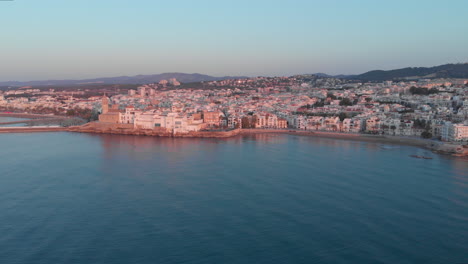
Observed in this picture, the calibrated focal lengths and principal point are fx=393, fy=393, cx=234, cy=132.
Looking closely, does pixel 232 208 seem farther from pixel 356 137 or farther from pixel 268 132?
pixel 268 132

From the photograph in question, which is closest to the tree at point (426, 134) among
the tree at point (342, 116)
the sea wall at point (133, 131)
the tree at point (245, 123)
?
the tree at point (342, 116)

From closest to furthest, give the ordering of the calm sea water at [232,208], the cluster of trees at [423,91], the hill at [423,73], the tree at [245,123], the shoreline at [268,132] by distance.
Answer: the calm sea water at [232,208], the shoreline at [268,132], the tree at [245,123], the cluster of trees at [423,91], the hill at [423,73]

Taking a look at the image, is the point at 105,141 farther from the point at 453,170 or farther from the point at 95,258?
the point at 453,170

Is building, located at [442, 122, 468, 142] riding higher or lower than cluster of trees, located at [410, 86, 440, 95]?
lower

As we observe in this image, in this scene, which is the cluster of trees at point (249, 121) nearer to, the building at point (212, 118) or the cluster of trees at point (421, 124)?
the building at point (212, 118)

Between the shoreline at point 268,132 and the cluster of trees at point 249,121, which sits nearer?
the shoreline at point 268,132

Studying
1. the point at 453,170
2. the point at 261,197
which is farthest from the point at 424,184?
the point at 261,197

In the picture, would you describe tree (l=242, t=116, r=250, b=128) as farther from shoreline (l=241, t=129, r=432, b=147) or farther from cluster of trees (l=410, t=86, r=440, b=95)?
cluster of trees (l=410, t=86, r=440, b=95)

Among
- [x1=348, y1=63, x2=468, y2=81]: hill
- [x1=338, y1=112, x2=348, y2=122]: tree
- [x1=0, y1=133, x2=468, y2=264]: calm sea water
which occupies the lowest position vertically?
[x1=0, y1=133, x2=468, y2=264]: calm sea water

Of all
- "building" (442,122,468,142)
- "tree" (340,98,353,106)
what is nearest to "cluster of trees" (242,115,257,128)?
"tree" (340,98,353,106)

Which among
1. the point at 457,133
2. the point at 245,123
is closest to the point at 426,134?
the point at 457,133
